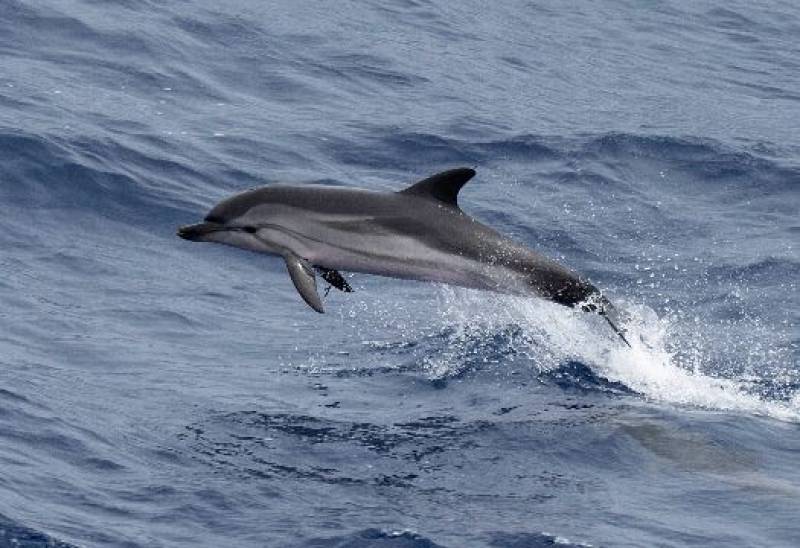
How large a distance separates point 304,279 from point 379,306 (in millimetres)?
3747

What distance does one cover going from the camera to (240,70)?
22531 mm

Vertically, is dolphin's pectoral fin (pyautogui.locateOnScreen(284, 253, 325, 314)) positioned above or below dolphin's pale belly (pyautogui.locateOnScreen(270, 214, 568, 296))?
below

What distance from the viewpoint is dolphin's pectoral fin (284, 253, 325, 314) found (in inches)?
439

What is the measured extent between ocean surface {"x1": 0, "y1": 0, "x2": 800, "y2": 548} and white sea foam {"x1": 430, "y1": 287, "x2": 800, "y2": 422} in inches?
1.4

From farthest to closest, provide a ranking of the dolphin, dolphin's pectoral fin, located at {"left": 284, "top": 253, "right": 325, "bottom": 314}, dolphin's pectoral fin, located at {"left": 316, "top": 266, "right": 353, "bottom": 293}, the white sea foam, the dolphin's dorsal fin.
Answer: the white sea foam < dolphin's pectoral fin, located at {"left": 316, "top": 266, "right": 353, "bottom": 293} < the dolphin < the dolphin's dorsal fin < dolphin's pectoral fin, located at {"left": 284, "top": 253, "right": 325, "bottom": 314}

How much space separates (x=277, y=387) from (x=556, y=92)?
41.5 feet

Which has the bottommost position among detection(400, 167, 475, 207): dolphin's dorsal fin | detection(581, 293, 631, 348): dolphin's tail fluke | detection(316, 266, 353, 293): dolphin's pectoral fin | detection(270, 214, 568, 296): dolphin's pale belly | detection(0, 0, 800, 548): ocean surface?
detection(0, 0, 800, 548): ocean surface

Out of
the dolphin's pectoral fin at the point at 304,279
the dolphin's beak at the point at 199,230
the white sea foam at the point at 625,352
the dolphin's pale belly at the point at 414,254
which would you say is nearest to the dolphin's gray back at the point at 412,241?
the dolphin's pale belly at the point at 414,254

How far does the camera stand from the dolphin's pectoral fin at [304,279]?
11141 mm

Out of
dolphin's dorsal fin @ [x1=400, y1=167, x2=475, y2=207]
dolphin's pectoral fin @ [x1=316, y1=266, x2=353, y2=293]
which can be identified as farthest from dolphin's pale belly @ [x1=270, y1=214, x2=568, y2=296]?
dolphin's dorsal fin @ [x1=400, y1=167, x2=475, y2=207]

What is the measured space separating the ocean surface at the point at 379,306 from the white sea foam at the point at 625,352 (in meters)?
0.03

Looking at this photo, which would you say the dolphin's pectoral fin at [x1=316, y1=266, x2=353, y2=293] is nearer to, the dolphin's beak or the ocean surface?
the dolphin's beak

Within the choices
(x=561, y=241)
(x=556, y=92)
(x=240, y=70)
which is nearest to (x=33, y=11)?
(x=240, y=70)

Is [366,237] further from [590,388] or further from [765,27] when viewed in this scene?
[765,27]
